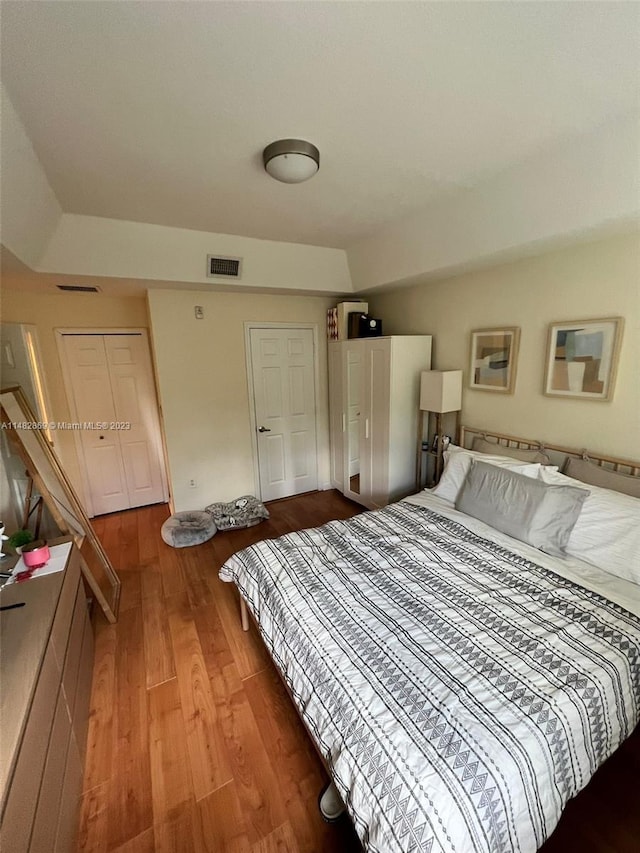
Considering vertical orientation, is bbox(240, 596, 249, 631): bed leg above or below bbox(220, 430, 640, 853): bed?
below

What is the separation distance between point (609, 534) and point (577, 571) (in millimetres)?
261

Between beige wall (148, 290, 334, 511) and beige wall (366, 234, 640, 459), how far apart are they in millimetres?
1558

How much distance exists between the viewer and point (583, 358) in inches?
86.3

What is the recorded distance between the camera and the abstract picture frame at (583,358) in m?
2.06

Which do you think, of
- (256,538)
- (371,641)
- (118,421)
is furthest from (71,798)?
(118,421)

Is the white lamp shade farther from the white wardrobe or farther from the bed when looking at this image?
the bed

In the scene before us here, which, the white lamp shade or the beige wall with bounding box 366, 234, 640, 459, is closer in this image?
the beige wall with bounding box 366, 234, 640, 459

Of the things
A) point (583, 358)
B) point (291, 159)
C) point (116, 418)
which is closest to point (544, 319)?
point (583, 358)

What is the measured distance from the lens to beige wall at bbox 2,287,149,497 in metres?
3.16

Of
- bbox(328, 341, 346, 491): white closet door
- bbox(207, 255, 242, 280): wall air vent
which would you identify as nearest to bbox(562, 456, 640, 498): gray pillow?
bbox(328, 341, 346, 491): white closet door

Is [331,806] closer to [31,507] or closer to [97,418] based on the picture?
[31,507]

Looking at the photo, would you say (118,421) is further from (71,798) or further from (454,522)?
(454,522)

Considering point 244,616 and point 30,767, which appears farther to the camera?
point 244,616

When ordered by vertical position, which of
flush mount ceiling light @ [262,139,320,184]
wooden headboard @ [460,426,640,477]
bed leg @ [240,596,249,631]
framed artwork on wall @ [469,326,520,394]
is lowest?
bed leg @ [240,596,249,631]
